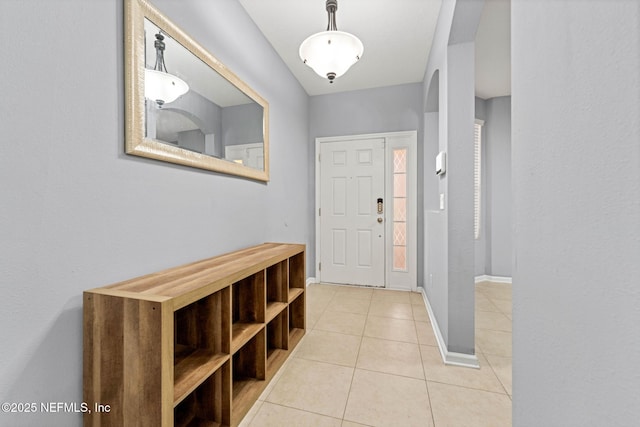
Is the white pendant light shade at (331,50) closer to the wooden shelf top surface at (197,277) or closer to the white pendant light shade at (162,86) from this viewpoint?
the white pendant light shade at (162,86)

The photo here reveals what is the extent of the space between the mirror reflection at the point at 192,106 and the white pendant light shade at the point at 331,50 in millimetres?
637

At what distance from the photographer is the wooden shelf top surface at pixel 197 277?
3.52 feet

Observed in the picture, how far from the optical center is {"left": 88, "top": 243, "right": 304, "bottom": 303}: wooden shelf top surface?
3.52 feet

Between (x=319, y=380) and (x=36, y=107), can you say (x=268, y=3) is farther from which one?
(x=319, y=380)

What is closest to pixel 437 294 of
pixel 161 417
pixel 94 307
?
pixel 161 417

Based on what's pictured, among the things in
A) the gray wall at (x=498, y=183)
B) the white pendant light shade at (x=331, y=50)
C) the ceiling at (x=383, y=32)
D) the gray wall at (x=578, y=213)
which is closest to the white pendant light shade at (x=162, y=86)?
the white pendant light shade at (x=331, y=50)

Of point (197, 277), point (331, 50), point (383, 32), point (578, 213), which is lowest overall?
point (197, 277)

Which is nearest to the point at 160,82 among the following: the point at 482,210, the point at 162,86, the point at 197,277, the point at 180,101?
the point at 162,86

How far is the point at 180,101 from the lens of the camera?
1.51m

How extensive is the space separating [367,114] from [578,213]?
11.5 feet

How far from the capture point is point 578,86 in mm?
468

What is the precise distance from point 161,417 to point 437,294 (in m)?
2.15

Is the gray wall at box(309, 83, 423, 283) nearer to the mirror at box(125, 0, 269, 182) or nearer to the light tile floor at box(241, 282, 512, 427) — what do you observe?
the light tile floor at box(241, 282, 512, 427)

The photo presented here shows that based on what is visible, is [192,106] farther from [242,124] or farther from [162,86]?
[242,124]
